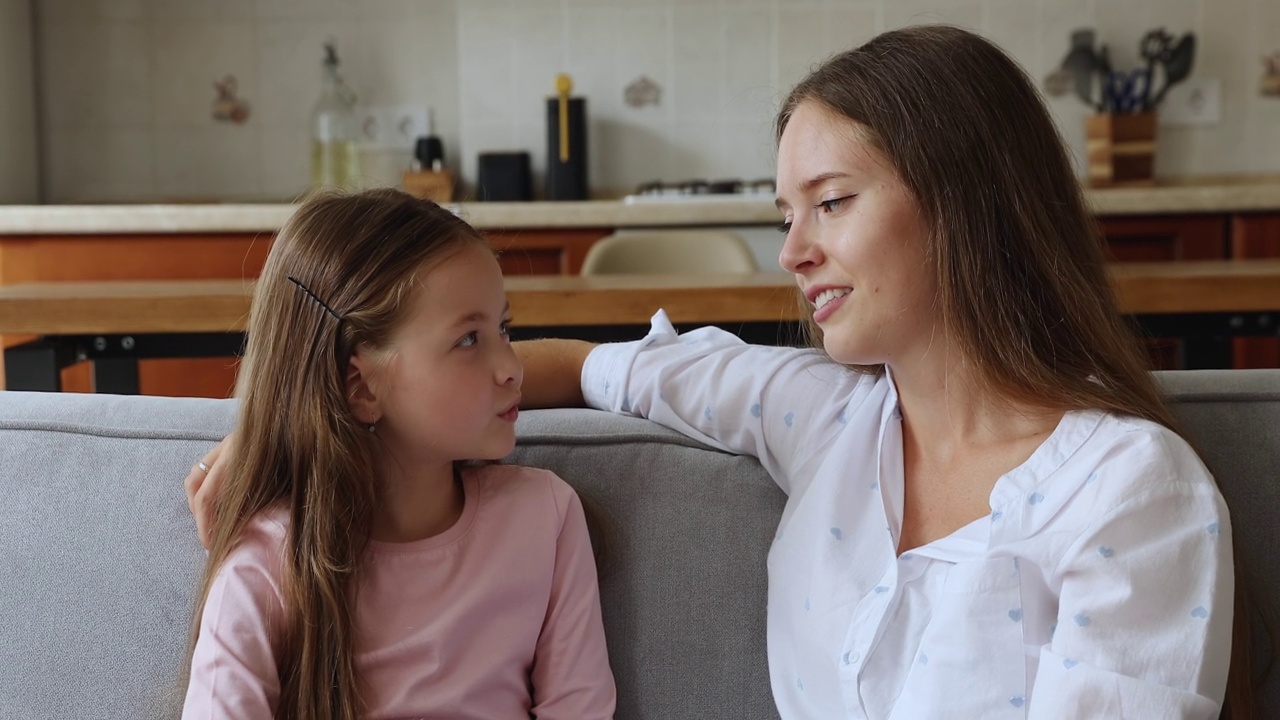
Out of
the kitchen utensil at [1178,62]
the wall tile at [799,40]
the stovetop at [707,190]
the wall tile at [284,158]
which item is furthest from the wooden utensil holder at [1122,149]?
the wall tile at [284,158]

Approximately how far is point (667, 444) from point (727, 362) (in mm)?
100

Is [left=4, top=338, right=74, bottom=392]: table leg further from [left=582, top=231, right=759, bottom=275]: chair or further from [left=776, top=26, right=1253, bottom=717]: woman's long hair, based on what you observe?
A: [left=776, top=26, right=1253, bottom=717]: woman's long hair

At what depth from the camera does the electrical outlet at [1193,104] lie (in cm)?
377

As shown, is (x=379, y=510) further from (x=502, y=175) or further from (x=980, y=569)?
(x=502, y=175)

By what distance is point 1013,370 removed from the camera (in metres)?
0.99

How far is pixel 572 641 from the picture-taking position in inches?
42.8

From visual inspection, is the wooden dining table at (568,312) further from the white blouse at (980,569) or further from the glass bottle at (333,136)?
the glass bottle at (333,136)

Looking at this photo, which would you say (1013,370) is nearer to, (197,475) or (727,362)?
(727,362)

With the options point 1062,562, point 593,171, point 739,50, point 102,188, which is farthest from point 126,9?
point 1062,562

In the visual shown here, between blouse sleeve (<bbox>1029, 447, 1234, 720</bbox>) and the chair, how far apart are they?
184 centimetres

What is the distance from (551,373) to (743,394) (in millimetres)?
224

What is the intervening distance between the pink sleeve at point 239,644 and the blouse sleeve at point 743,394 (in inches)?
15.1

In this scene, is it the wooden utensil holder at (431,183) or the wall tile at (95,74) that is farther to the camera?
the wall tile at (95,74)

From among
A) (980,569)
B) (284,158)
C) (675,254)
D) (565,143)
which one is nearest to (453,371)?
(980,569)
